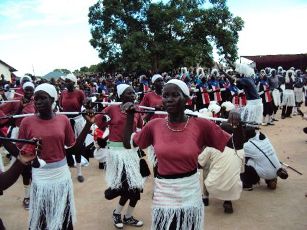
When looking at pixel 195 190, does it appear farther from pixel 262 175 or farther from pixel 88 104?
pixel 262 175

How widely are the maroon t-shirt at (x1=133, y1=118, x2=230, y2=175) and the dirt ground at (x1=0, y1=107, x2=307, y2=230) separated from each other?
2.53 m

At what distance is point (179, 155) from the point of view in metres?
3.37

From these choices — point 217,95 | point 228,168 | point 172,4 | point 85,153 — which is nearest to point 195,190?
Answer: point 228,168

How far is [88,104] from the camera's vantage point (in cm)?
442

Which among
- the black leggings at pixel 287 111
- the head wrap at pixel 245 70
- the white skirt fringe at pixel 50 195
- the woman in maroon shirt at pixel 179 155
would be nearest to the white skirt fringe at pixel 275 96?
the black leggings at pixel 287 111

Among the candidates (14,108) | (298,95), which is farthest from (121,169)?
(298,95)

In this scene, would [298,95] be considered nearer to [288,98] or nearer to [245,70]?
[288,98]

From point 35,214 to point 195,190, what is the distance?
2090mm

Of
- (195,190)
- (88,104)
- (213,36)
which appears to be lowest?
(195,190)

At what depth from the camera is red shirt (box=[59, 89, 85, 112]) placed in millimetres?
8989

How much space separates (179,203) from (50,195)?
1.73 m

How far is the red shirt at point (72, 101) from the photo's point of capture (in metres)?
8.99

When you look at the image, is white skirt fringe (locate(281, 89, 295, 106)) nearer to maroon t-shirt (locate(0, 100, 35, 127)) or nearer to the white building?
maroon t-shirt (locate(0, 100, 35, 127))

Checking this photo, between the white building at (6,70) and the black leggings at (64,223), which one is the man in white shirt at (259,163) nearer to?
the black leggings at (64,223)
